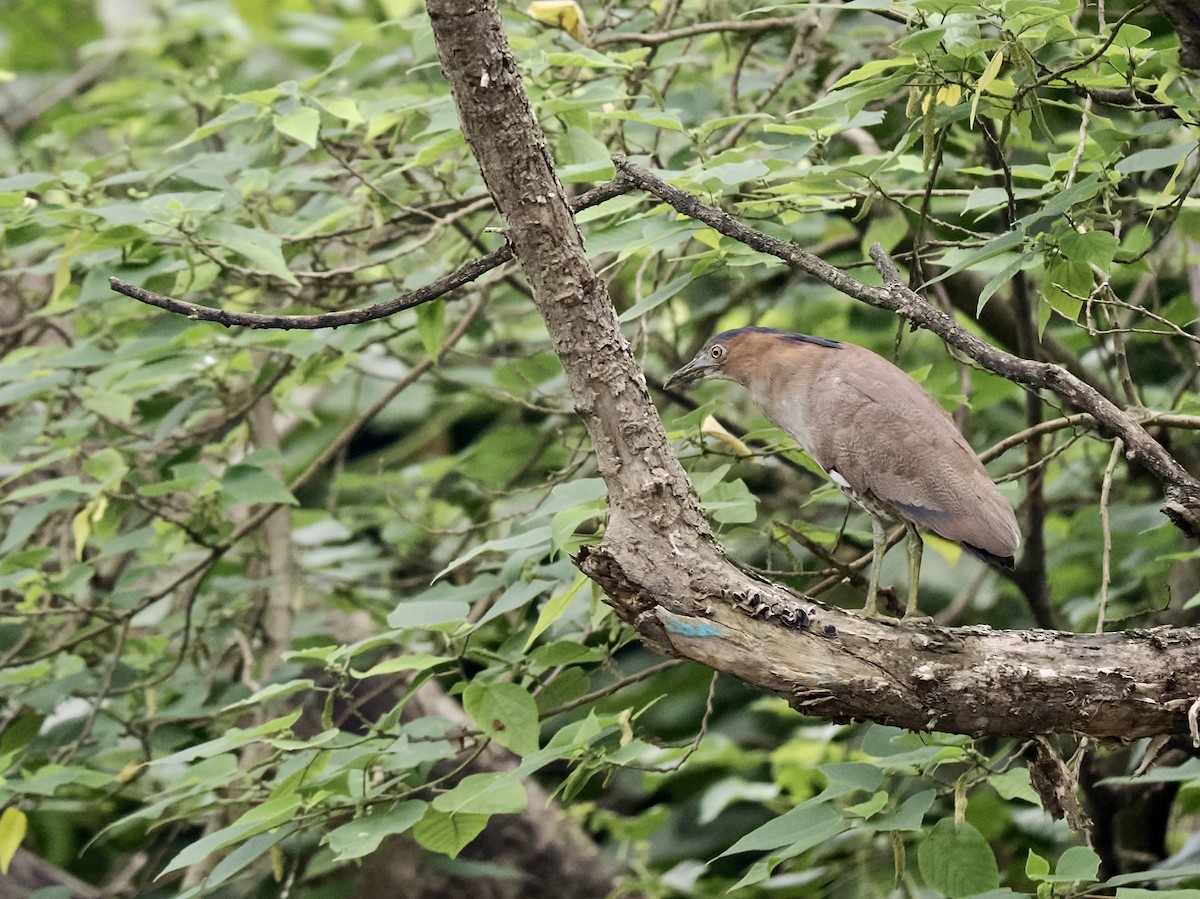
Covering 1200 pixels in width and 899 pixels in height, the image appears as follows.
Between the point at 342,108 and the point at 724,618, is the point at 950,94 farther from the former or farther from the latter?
the point at 342,108

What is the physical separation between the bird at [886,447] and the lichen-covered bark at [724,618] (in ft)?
0.84

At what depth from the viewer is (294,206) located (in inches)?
170

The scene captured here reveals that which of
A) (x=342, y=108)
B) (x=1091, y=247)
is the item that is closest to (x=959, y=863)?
(x=1091, y=247)

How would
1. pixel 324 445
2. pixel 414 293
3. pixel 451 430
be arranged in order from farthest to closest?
pixel 451 430
pixel 324 445
pixel 414 293

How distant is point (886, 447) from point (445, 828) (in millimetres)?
1021

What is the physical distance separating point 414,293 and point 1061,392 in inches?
38.5

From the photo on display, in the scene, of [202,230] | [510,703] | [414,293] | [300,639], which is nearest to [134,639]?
→ [300,639]

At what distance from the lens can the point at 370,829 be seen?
2.32 meters

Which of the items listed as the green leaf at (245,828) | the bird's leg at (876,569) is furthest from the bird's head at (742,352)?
the green leaf at (245,828)

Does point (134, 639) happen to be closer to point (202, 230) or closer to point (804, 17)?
point (202, 230)

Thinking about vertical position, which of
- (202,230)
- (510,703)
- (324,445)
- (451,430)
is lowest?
(451,430)

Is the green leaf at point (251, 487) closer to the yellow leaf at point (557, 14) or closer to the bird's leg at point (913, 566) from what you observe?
the yellow leaf at point (557, 14)

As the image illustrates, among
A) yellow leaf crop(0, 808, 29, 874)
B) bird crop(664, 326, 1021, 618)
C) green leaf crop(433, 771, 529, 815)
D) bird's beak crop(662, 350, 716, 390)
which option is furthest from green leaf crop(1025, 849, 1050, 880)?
yellow leaf crop(0, 808, 29, 874)

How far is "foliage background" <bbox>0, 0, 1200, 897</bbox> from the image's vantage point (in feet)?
7.70
